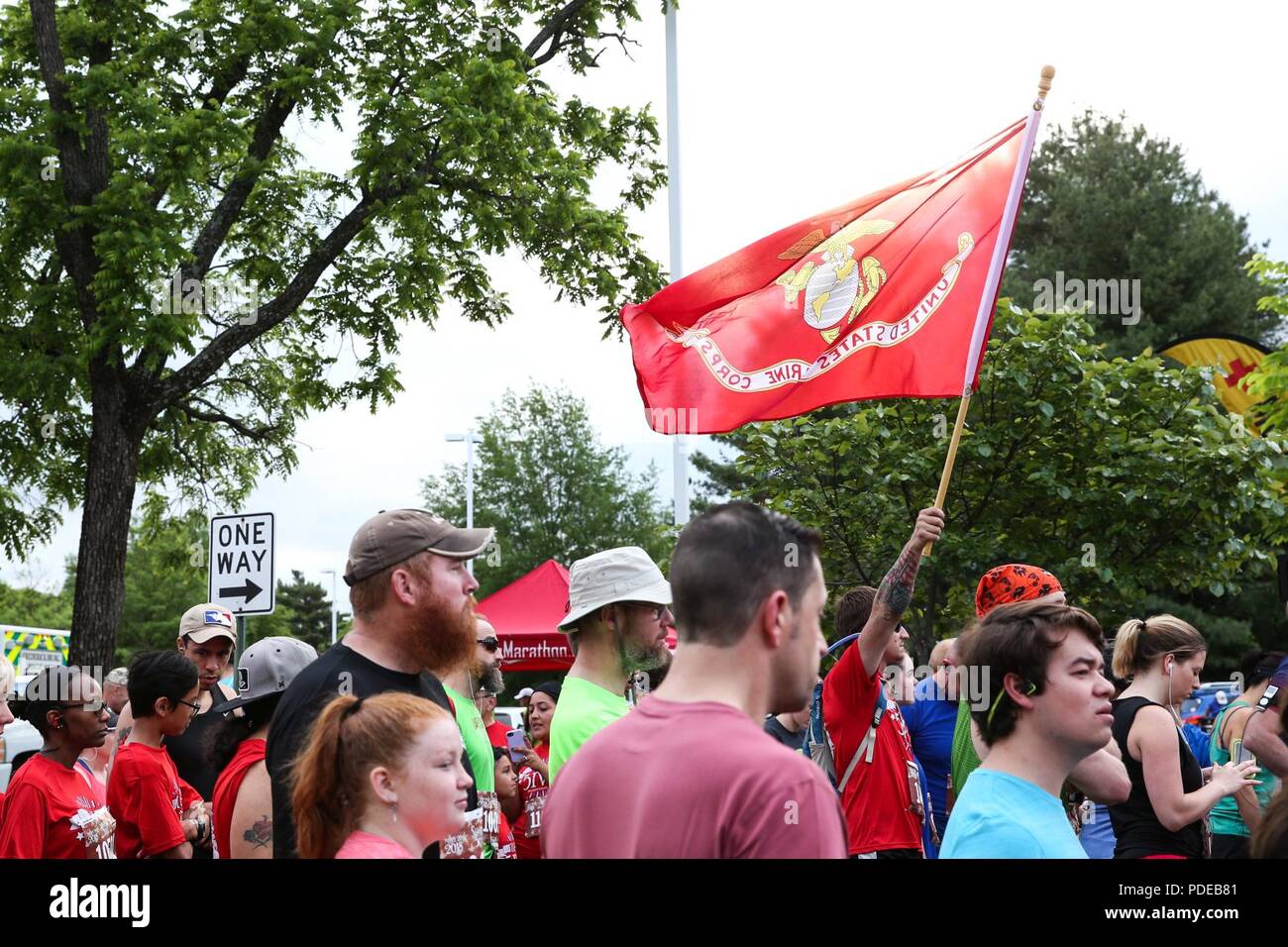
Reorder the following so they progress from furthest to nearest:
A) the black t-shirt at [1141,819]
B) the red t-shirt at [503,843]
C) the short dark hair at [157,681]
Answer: the short dark hair at [157,681], the black t-shirt at [1141,819], the red t-shirt at [503,843]

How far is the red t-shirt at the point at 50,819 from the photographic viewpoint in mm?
5305

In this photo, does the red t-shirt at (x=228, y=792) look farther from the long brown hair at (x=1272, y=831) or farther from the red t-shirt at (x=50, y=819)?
the long brown hair at (x=1272, y=831)

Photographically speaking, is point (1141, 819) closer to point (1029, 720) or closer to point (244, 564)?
point (1029, 720)

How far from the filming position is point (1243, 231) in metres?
→ 37.9

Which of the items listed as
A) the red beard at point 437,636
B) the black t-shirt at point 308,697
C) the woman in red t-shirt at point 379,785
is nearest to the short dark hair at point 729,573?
the woman in red t-shirt at point 379,785

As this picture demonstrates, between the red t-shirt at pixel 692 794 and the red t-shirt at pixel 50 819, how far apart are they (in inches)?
139

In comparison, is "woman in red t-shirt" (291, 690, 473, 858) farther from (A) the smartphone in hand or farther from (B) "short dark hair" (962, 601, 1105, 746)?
(A) the smartphone in hand

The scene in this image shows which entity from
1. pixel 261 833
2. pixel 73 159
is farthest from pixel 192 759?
pixel 73 159

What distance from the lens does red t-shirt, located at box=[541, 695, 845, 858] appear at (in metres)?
2.21

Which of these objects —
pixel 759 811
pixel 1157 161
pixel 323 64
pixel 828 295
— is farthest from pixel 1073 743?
pixel 1157 161
